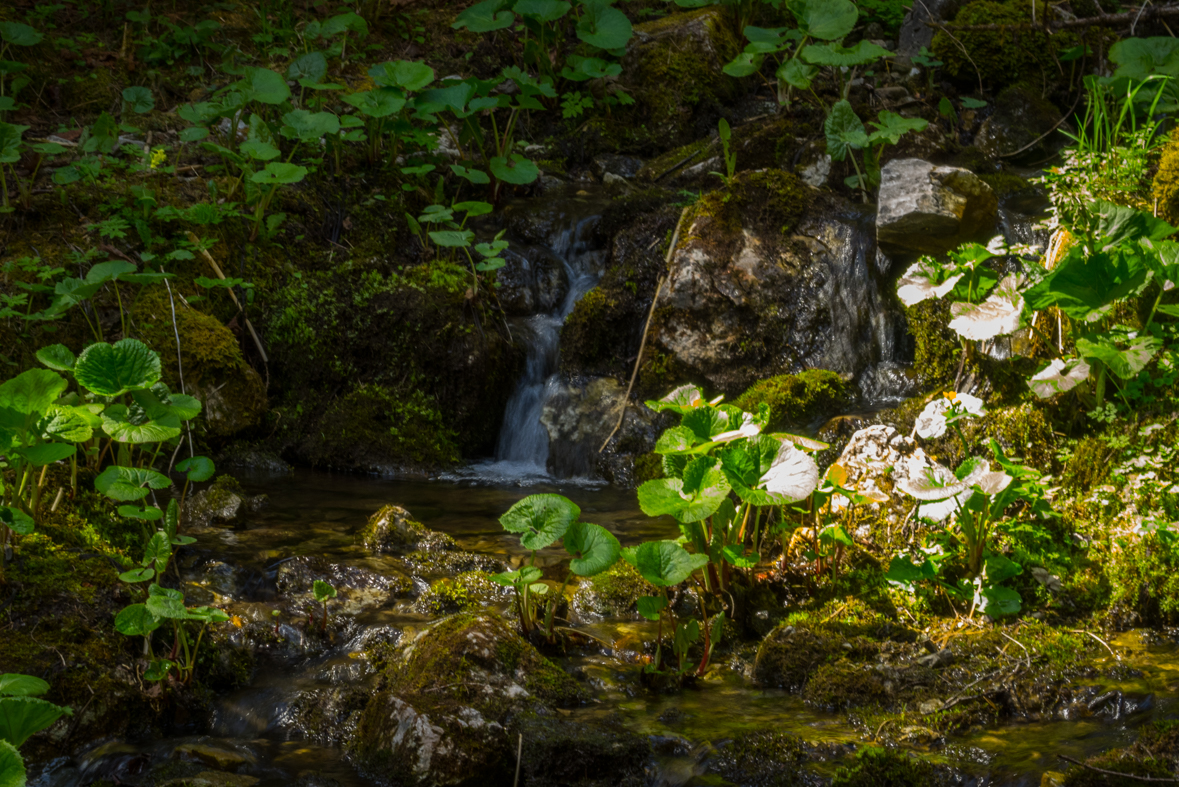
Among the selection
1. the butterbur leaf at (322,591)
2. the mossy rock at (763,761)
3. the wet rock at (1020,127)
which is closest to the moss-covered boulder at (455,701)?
the butterbur leaf at (322,591)

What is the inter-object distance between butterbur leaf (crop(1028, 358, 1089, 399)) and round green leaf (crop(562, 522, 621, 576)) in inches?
79.6

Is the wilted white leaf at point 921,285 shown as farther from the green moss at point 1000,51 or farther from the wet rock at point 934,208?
the green moss at point 1000,51

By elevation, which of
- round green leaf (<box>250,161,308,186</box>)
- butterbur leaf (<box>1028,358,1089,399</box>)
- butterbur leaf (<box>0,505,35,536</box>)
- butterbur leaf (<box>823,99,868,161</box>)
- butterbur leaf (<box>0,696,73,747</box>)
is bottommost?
butterbur leaf (<box>0,696,73,747</box>)

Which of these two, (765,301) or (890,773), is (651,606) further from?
(765,301)

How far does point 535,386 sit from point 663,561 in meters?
4.16

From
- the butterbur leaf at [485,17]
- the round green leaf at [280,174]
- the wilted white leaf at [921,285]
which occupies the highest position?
the butterbur leaf at [485,17]

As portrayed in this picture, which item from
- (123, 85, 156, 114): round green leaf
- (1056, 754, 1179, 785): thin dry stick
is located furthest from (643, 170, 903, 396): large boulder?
(123, 85, 156, 114): round green leaf

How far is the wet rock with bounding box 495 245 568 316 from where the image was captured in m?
7.37

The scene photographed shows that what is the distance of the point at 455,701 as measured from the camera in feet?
9.10

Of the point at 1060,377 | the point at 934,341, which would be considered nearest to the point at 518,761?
the point at 1060,377

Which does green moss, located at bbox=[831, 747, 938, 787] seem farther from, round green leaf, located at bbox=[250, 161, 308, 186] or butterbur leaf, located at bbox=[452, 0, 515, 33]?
butterbur leaf, located at bbox=[452, 0, 515, 33]

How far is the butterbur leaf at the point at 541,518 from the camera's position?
3.13 m

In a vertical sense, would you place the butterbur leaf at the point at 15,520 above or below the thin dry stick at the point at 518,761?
above

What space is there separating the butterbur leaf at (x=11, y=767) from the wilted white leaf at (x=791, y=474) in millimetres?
2399
